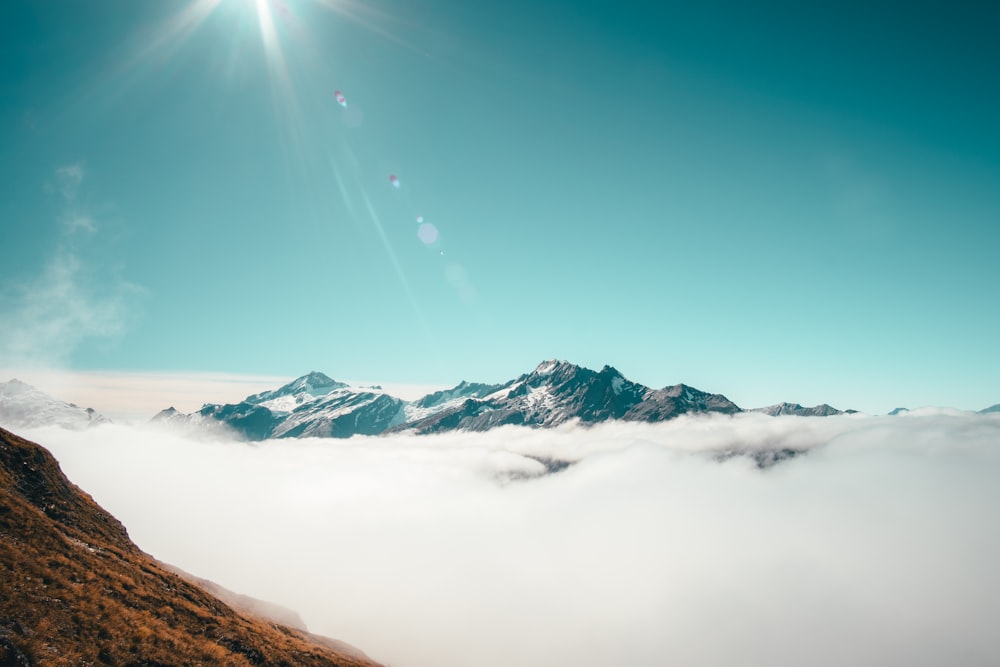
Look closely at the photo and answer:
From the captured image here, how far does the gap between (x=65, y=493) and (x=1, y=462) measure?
8.48 meters

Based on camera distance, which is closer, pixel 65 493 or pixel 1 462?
pixel 1 462

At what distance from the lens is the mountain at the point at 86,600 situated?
27500mm

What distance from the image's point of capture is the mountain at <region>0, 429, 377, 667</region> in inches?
1083

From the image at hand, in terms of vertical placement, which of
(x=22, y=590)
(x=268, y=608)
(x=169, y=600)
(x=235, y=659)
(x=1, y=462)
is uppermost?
(x=1, y=462)

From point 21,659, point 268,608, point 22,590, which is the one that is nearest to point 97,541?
point 22,590

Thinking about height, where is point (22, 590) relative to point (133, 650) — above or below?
above

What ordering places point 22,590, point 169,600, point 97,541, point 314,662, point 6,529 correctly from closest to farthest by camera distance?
point 22,590 < point 6,529 < point 169,600 < point 97,541 < point 314,662

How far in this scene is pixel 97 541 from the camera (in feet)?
145

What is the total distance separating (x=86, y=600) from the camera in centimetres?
3225

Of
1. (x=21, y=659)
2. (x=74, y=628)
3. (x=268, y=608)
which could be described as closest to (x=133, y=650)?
(x=74, y=628)

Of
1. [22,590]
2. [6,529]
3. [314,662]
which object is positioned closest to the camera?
[22,590]

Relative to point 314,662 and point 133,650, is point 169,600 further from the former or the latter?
point 314,662

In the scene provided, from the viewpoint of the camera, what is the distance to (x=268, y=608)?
110m

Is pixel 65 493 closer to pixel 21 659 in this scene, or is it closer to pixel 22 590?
pixel 22 590
